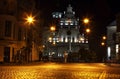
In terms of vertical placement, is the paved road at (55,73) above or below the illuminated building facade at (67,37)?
below

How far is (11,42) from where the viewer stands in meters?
54.8

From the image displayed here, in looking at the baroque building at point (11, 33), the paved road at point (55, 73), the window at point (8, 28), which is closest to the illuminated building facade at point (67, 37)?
the baroque building at point (11, 33)

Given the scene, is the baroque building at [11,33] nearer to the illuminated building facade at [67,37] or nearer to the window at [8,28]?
the window at [8,28]

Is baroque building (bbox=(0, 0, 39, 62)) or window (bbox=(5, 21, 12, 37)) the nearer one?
baroque building (bbox=(0, 0, 39, 62))

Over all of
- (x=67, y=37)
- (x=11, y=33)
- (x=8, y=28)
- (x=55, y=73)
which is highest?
(x=67, y=37)

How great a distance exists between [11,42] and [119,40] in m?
41.7

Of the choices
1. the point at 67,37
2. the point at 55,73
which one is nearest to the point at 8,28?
the point at 55,73

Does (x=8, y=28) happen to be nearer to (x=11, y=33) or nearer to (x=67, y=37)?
(x=11, y=33)

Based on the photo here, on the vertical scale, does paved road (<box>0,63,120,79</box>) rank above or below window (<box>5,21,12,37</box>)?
below

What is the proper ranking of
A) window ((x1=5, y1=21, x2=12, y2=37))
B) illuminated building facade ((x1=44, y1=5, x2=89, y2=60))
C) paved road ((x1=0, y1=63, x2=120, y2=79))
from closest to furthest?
paved road ((x1=0, y1=63, x2=120, y2=79))
window ((x1=5, y1=21, x2=12, y2=37))
illuminated building facade ((x1=44, y1=5, x2=89, y2=60))

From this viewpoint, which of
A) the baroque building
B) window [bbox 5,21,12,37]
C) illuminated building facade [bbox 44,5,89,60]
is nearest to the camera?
the baroque building

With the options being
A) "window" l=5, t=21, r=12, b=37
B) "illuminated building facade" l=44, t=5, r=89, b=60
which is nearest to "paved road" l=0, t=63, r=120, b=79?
"window" l=5, t=21, r=12, b=37

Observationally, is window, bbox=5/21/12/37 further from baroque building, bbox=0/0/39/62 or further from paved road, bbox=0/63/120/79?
paved road, bbox=0/63/120/79

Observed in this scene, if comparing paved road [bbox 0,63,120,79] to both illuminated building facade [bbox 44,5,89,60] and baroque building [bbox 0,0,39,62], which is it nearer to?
baroque building [bbox 0,0,39,62]
